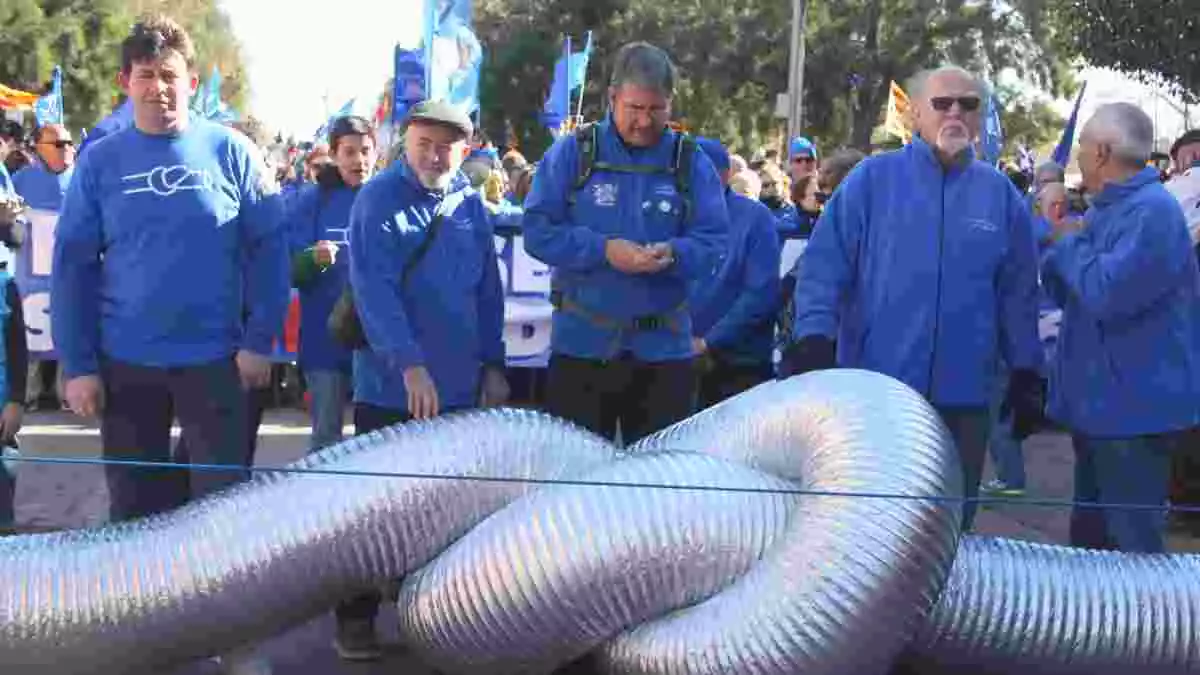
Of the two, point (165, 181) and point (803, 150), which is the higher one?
point (803, 150)

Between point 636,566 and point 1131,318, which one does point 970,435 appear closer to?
point 1131,318

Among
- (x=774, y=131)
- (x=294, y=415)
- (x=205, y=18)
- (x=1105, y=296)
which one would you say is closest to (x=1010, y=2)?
(x=774, y=131)

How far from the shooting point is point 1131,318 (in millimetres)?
4543

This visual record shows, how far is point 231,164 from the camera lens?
4.35 meters

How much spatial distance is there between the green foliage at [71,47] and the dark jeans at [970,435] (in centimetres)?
3651

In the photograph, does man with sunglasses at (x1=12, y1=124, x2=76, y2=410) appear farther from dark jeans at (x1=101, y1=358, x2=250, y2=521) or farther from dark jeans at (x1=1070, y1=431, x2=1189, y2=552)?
dark jeans at (x1=1070, y1=431, x2=1189, y2=552)

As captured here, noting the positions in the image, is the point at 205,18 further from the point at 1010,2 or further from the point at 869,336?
the point at 869,336

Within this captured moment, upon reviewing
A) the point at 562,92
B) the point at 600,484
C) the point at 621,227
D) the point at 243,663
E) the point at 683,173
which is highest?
the point at 562,92

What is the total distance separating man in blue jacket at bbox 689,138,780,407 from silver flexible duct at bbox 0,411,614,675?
6.87ft

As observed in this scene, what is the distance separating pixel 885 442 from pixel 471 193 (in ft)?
5.52

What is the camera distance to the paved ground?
4562 millimetres

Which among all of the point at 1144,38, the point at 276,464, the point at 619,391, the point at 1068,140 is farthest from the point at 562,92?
the point at 1144,38

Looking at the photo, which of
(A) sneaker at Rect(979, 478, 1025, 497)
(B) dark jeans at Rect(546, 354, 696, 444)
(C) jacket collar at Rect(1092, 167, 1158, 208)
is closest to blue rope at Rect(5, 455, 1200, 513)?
(B) dark jeans at Rect(546, 354, 696, 444)

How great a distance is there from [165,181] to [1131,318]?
2824 millimetres
